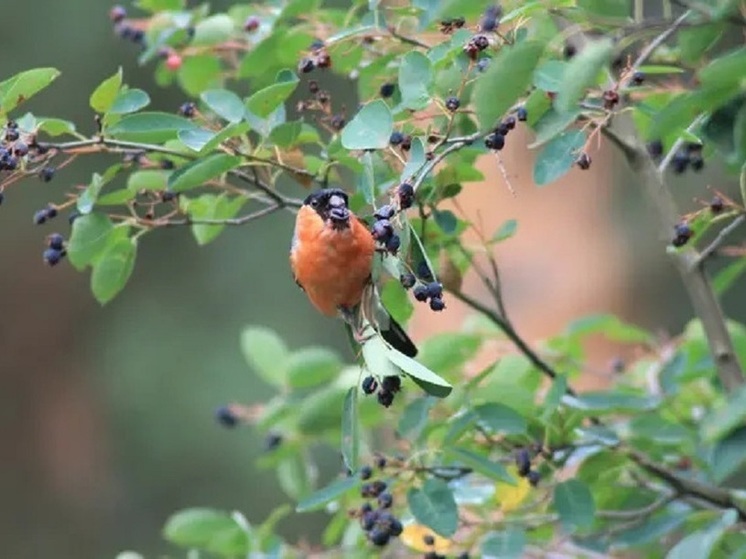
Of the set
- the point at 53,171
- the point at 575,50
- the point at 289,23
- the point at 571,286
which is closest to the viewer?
the point at 53,171

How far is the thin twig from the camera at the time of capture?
176 centimetres

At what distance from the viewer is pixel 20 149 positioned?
5.16 ft

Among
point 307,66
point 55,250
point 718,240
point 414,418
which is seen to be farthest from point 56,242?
point 718,240

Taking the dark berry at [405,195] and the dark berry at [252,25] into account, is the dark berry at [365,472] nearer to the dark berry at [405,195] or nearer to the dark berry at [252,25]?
the dark berry at [405,195]

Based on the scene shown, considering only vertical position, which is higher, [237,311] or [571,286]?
[571,286]

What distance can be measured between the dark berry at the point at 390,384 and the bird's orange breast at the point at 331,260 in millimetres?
154

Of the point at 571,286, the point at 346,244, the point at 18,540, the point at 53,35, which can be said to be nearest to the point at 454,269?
the point at 346,244

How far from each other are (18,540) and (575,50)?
6.52m

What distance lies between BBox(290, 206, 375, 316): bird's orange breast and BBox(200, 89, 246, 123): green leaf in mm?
139

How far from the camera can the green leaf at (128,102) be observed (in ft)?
5.47

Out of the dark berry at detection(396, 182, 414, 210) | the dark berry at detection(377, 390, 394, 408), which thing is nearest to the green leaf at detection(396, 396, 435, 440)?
the dark berry at detection(377, 390, 394, 408)

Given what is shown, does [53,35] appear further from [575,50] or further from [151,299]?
[575,50]

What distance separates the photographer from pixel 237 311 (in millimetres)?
7789

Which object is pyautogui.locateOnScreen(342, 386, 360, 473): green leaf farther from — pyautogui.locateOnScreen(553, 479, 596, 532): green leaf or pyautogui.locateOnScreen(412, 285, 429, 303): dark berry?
pyautogui.locateOnScreen(553, 479, 596, 532): green leaf
